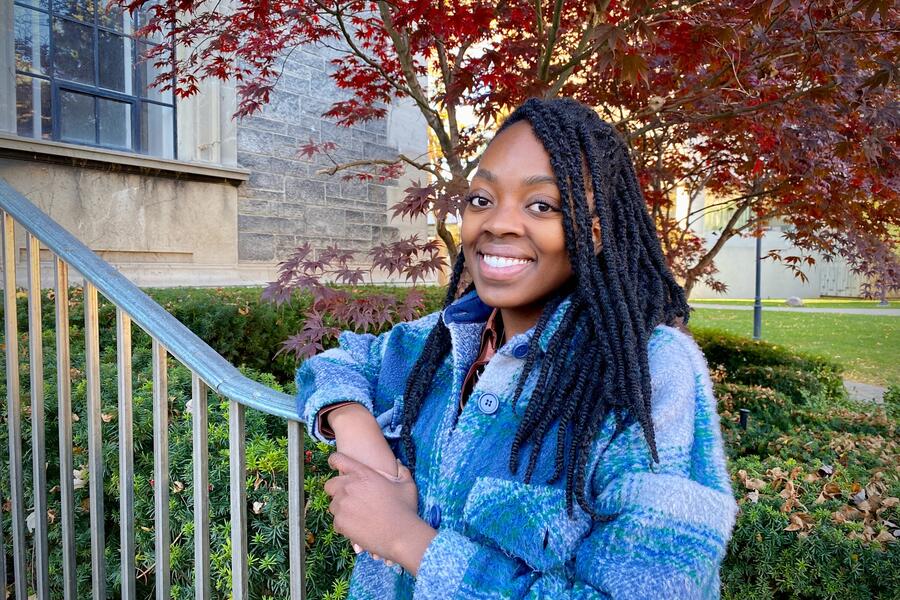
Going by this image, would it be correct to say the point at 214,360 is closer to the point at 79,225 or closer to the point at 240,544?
the point at 240,544

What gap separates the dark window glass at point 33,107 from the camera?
595 cm

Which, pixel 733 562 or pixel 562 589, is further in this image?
pixel 733 562

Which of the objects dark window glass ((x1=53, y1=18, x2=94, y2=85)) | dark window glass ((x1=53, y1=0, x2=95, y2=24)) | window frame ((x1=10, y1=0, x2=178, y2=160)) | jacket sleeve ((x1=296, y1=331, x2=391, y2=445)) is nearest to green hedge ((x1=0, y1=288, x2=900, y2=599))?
jacket sleeve ((x1=296, y1=331, x2=391, y2=445))

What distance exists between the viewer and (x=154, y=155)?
268 inches

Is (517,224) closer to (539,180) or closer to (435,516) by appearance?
(539,180)

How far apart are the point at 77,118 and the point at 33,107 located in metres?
0.37

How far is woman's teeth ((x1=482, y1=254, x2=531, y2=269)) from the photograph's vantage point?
1.17 metres

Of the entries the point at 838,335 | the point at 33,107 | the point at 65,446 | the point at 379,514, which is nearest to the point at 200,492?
the point at 379,514

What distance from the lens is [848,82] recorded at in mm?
2822

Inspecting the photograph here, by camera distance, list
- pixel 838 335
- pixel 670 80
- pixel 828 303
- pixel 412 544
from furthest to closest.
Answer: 1. pixel 828 303
2. pixel 838 335
3. pixel 670 80
4. pixel 412 544

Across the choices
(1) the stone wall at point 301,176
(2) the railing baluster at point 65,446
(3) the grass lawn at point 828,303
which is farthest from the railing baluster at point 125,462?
(3) the grass lawn at point 828,303

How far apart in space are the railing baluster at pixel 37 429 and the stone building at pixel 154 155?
13.1 feet

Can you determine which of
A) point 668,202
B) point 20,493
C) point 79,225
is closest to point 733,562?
point 20,493

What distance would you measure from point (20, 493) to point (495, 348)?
1.65m
